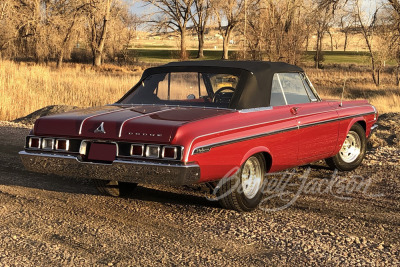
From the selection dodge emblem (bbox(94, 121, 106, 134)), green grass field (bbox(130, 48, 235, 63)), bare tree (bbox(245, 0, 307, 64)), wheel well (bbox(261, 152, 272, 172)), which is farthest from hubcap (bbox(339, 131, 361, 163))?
green grass field (bbox(130, 48, 235, 63))

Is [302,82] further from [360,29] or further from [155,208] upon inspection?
[360,29]

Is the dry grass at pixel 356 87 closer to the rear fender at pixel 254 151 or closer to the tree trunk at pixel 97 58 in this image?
the tree trunk at pixel 97 58

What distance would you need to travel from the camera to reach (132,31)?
59.1 meters

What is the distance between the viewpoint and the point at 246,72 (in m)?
5.89

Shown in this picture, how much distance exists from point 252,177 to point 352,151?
259 centimetres

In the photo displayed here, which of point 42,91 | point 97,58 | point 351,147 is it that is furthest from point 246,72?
point 97,58

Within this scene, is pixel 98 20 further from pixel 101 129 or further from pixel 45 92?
pixel 101 129

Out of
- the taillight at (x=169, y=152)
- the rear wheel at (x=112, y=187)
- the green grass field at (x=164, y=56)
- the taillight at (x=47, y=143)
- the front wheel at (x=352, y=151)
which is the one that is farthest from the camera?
the green grass field at (x=164, y=56)

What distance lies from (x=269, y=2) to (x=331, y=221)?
22.4 metres

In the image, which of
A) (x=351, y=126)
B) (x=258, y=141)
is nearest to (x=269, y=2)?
(x=351, y=126)

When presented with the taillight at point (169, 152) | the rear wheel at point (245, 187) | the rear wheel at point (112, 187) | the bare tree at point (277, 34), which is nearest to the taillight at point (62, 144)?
the rear wheel at point (112, 187)

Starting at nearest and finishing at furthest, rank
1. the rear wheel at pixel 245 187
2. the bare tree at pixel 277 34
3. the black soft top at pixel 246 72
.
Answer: the rear wheel at pixel 245 187 < the black soft top at pixel 246 72 < the bare tree at pixel 277 34

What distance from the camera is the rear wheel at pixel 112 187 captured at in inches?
237

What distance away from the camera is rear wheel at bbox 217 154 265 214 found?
519 centimetres
